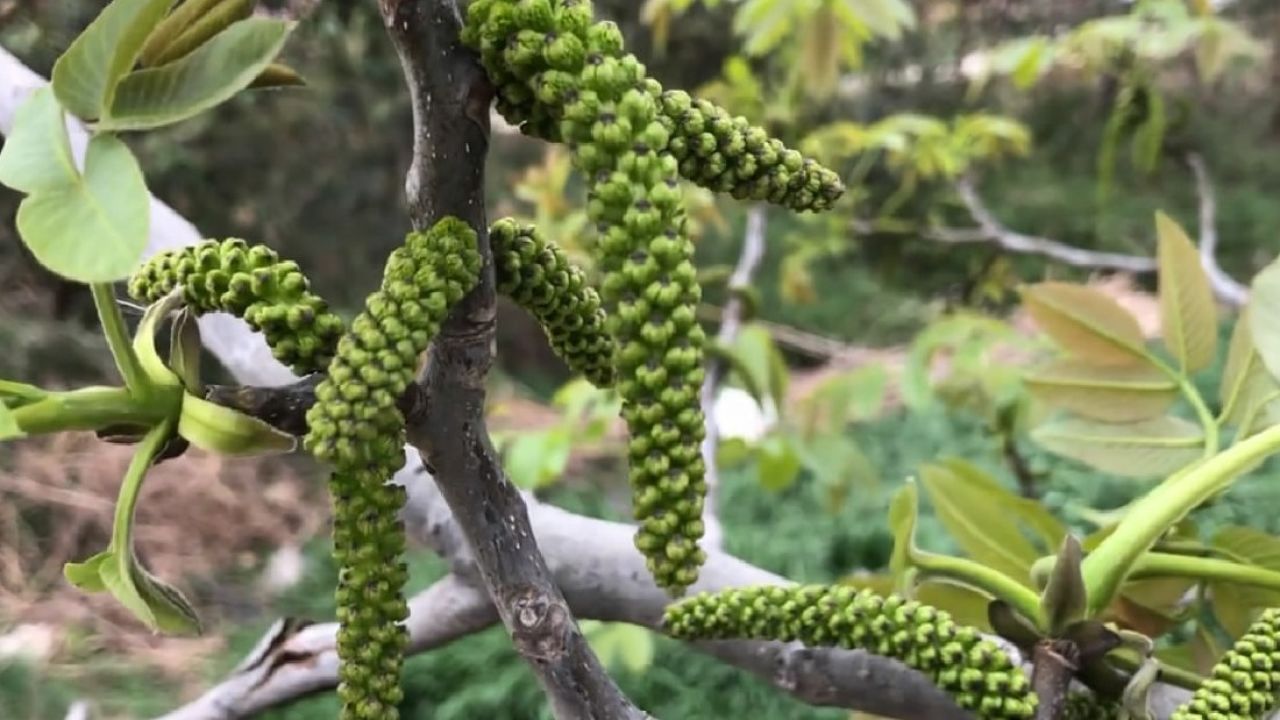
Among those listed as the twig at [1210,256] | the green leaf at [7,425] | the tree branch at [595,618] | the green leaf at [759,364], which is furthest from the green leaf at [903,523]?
the twig at [1210,256]

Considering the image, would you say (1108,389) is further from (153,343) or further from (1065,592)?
(153,343)

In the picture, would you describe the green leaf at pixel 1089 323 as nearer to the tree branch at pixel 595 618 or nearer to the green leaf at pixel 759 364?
the tree branch at pixel 595 618

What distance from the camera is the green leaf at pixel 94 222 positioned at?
18cm

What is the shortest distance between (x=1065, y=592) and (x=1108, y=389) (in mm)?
187

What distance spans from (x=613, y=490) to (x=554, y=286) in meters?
1.44

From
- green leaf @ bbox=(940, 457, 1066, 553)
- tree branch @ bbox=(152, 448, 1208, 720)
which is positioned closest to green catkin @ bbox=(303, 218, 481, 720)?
tree branch @ bbox=(152, 448, 1208, 720)

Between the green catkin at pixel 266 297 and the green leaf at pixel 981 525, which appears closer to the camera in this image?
the green catkin at pixel 266 297

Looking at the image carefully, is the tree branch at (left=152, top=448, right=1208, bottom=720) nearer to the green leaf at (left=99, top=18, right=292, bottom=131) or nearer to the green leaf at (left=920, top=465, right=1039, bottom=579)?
the green leaf at (left=920, top=465, right=1039, bottom=579)

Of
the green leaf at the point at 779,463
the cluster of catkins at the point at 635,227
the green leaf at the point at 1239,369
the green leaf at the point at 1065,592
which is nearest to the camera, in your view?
the cluster of catkins at the point at 635,227

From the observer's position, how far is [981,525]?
0.41 metres

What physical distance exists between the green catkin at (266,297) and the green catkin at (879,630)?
0.42 ft

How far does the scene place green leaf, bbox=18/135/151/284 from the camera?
7.3 inches

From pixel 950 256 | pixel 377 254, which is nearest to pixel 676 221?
pixel 377 254

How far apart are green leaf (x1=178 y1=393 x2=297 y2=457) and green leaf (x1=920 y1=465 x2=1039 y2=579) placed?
277 millimetres
